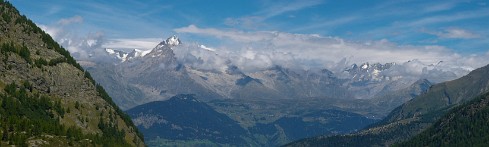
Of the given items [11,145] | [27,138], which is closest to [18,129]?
[27,138]

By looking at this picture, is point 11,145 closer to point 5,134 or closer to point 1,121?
point 5,134

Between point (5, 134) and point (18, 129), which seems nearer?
point (5, 134)

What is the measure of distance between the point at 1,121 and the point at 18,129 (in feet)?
18.7

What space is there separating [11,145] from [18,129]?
744 inches

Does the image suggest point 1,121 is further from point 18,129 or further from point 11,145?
point 11,145

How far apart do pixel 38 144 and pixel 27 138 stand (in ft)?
12.6

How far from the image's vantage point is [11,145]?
596ft

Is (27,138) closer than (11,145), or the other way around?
(11,145)

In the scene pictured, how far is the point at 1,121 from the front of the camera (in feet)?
652

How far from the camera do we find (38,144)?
19812 cm

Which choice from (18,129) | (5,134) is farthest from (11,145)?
(18,129)

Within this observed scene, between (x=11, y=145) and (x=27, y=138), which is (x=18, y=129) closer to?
(x=27, y=138)

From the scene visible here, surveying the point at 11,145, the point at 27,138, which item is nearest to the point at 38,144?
the point at 27,138

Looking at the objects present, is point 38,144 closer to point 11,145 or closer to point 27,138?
point 27,138
